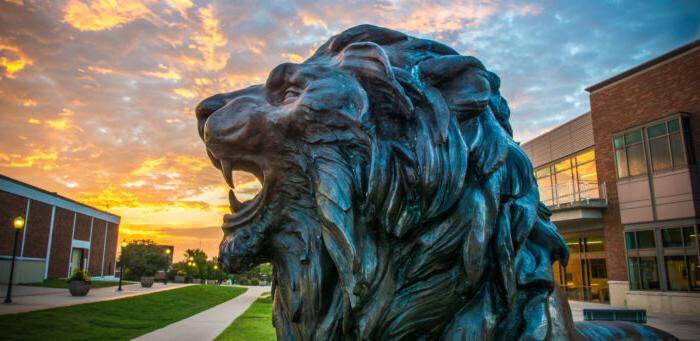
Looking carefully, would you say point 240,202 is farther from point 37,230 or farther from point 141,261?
point 141,261

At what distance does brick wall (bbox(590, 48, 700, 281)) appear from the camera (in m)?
21.1

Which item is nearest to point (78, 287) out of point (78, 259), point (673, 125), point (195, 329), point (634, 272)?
point (195, 329)

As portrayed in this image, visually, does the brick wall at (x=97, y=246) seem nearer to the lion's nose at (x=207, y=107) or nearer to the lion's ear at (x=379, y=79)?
the lion's nose at (x=207, y=107)

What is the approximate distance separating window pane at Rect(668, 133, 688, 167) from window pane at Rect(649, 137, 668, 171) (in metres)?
0.21

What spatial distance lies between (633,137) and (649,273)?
21.8ft

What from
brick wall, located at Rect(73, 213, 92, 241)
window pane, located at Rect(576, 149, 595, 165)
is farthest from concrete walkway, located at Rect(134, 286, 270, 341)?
brick wall, located at Rect(73, 213, 92, 241)

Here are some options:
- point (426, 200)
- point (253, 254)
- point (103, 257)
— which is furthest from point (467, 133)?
point (103, 257)

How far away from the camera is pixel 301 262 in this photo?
1449 millimetres

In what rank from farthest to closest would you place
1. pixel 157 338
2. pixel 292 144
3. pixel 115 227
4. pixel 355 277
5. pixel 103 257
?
pixel 115 227 < pixel 103 257 < pixel 157 338 < pixel 292 144 < pixel 355 277

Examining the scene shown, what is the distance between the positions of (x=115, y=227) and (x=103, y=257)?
17.9 ft

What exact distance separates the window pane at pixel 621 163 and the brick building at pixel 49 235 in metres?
38.0

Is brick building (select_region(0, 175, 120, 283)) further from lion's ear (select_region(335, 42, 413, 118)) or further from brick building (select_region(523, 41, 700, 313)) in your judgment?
lion's ear (select_region(335, 42, 413, 118))

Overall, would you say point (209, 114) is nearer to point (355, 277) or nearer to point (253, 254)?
point (253, 254)

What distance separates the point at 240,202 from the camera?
1536 mm
